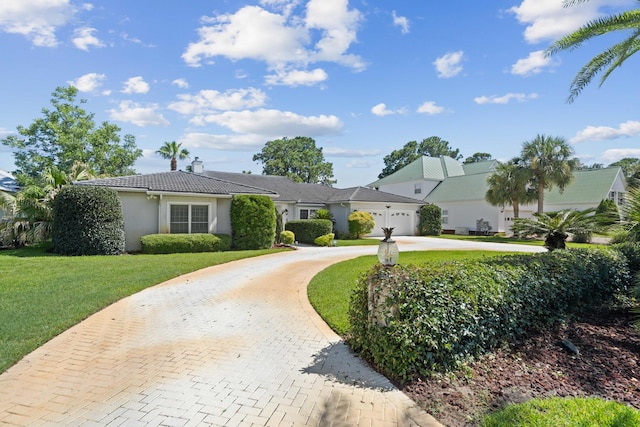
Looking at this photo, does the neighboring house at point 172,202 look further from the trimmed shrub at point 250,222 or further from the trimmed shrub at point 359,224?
the trimmed shrub at point 359,224

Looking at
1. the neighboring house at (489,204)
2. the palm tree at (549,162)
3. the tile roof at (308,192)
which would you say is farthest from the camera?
the neighboring house at (489,204)

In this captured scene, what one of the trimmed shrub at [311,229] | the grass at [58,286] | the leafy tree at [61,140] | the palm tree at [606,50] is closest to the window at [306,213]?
the trimmed shrub at [311,229]

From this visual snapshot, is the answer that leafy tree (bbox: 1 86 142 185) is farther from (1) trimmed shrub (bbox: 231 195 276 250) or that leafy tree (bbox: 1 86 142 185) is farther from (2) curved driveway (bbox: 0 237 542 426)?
(2) curved driveway (bbox: 0 237 542 426)

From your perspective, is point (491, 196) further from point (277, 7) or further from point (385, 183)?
point (277, 7)

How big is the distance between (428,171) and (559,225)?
33.7m

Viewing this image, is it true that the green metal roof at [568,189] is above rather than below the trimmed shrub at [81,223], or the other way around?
above

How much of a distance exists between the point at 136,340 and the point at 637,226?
9.11 metres

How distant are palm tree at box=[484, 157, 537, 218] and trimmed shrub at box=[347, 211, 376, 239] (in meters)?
12.6

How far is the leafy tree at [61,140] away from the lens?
3103 centimetres

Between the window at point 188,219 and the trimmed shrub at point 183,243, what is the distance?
3.40 feet

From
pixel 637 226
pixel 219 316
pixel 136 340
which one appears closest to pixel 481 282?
pixel 637 226

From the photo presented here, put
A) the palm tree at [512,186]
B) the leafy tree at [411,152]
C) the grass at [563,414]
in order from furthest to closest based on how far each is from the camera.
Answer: the leafy tree at [411,152] < the palm tree at [512,186] < the grass at [563,414]

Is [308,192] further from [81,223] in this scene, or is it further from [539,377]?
[539,377]

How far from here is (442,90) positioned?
50.8ft
